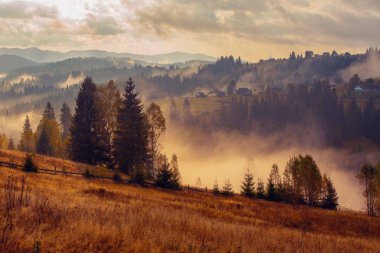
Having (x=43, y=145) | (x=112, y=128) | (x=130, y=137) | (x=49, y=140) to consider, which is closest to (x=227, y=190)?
(x=130, y=137)

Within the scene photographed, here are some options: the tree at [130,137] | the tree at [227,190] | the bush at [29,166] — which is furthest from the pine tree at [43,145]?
the bush at [29,166]

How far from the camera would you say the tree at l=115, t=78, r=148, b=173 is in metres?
54.4

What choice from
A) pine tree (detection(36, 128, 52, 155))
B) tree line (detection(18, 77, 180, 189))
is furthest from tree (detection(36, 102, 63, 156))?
tree line (detection(18, 77, 180, 189))

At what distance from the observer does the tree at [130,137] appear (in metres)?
54.4

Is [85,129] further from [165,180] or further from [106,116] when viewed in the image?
[165,180]

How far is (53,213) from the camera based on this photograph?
444 inches

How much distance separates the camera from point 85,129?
56.9m

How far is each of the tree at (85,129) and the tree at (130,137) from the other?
467 cm

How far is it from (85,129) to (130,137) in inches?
312

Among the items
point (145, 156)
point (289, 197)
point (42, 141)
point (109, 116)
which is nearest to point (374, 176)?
point (289, 197)

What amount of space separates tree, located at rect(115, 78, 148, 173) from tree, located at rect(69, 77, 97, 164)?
4.67 m

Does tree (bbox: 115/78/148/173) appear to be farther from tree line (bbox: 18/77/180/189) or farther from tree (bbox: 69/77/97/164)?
tree (bbox: 69/77/97/164)

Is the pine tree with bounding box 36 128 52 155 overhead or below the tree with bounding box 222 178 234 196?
overhead

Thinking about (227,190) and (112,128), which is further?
(112,128)
